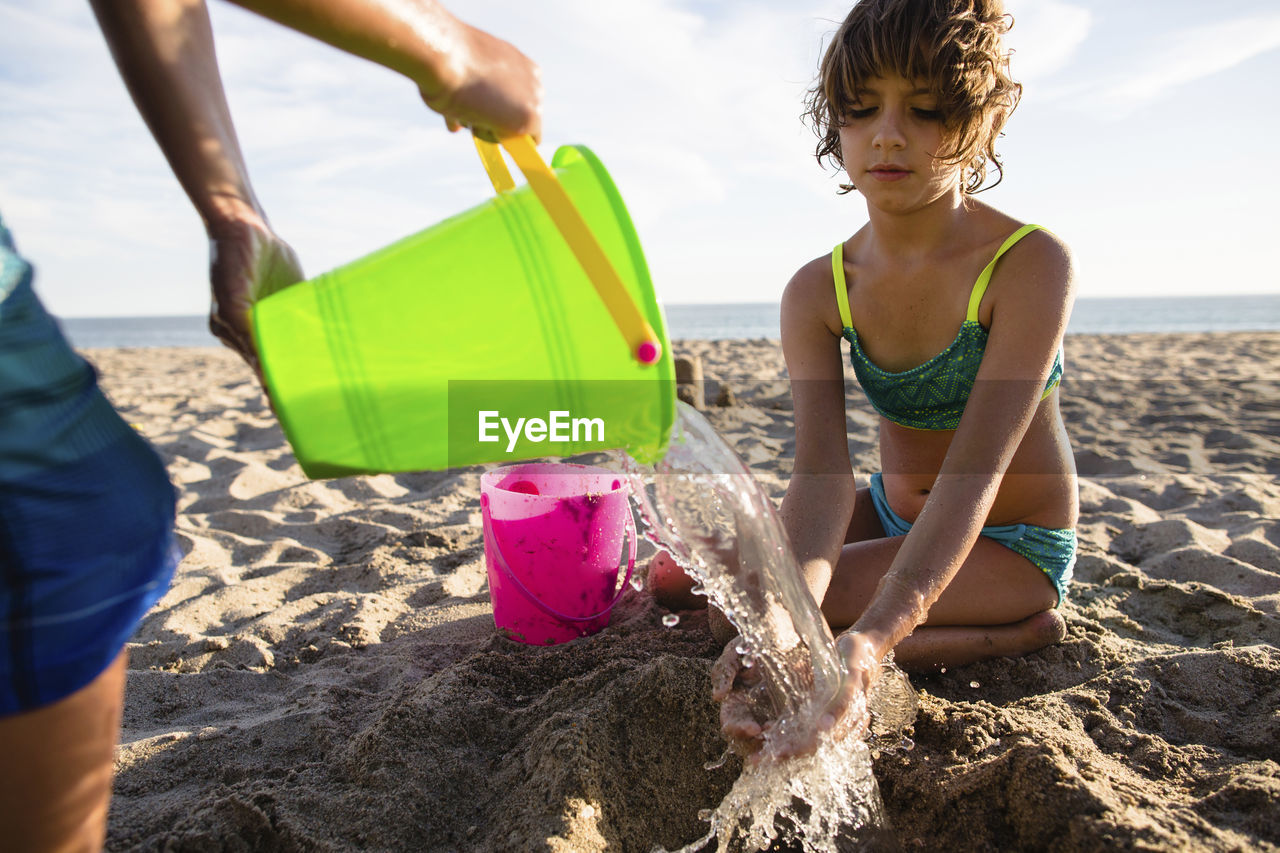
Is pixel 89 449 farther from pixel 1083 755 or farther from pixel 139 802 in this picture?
pixel 1083 755

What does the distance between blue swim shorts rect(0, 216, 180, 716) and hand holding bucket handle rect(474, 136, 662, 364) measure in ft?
1.70

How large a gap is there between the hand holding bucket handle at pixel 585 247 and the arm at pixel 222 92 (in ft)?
0.13

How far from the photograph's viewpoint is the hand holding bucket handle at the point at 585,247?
3.24 ft

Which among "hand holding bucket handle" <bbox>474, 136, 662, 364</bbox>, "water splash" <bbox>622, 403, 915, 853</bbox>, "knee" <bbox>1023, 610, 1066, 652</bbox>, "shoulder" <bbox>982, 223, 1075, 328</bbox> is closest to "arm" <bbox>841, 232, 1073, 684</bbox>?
"shoulder" <bbox>982, 223, 1075, 328</bbox>

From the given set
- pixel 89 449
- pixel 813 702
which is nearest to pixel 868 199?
pixel 813 702

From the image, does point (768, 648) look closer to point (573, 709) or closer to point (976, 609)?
point (573, 709)

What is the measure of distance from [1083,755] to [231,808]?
1.46m

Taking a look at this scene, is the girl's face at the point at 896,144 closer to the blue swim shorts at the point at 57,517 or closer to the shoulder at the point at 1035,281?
the shoulder at the point at 1035,281

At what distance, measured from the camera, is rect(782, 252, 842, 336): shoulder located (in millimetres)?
2084

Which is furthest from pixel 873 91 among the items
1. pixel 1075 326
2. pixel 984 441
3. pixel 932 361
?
pixel 1075 326

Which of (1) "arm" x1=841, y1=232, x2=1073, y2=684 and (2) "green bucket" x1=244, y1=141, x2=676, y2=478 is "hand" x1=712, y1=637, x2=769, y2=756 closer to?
(1) "arm" x1=841, y1=232, x2=1073, y2=684

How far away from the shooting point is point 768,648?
4.67 ft

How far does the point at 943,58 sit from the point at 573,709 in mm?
1497

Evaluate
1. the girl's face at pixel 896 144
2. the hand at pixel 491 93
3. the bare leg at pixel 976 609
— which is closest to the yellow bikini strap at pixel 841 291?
the girl's face at pixel 896 144
